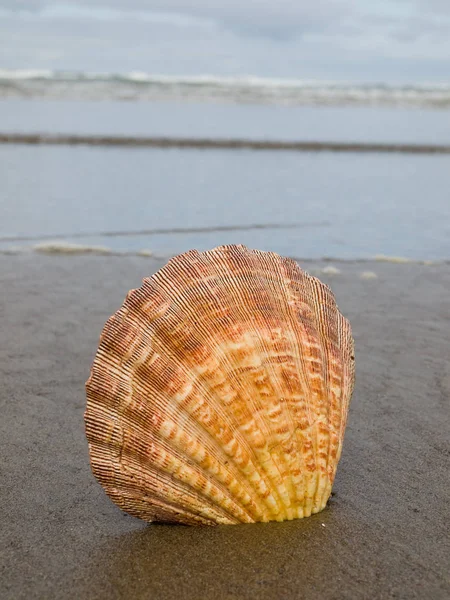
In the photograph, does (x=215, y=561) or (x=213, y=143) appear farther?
(x=213, y=143)

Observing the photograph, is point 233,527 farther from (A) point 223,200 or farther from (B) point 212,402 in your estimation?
(A) point 223,200

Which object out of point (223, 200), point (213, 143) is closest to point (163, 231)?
point (223, 200)

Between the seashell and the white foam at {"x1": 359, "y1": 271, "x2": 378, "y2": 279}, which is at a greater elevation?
the seashell

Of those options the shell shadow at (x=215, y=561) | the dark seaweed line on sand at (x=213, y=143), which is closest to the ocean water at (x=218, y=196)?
the dark seaweed line on sand at (x=213, y=143)

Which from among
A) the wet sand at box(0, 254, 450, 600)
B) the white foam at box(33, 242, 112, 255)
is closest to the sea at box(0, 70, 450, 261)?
the white foam at box(33, 242, 112, 255)

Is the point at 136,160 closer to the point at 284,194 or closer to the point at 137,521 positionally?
the point at 284,194

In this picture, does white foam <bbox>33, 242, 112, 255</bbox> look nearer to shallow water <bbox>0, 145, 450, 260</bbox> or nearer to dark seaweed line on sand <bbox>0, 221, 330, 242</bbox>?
shallow water <bbox>0, 145, 450, 260</bbox>
